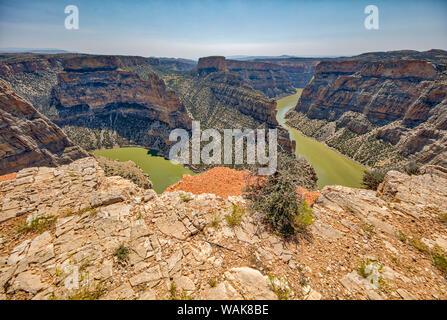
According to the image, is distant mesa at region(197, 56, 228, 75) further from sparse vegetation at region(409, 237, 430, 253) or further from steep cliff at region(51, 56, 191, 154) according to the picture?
sparse vegetation at region(409, 237, 430, 253)

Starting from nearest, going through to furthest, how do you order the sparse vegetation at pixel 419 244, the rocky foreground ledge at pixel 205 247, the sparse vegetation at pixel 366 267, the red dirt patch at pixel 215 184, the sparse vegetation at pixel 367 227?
the rocky foreground ledge at pixel 205 247
the sparse vegetation at pixel 366 267
the sparse vegetation at pixel 419 244
the sparse vegetation at pixel 367 227
the red dirt patch at pixel 215 184

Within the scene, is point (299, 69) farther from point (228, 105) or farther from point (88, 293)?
point (88, 293)

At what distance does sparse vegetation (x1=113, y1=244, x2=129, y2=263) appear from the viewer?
5.46m

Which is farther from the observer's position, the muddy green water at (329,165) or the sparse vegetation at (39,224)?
the muddy green water at (329,165)

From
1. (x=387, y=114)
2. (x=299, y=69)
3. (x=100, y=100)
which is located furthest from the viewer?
(x=299, y=69)

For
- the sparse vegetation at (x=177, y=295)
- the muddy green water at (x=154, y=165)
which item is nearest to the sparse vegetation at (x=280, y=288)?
the sparse vegetation at (x=177, y=295)

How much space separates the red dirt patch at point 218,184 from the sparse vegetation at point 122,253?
637 centimetres

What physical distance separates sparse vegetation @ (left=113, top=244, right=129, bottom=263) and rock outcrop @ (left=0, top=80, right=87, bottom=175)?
35.2m

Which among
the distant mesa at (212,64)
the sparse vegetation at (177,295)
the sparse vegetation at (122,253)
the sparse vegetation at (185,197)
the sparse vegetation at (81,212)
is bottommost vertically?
the sparse vegetation at (177,295)

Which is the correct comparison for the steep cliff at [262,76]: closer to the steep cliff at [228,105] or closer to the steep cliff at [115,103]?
the steep cliff at [228,105]

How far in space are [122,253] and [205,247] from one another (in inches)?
107

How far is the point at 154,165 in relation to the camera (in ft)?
147

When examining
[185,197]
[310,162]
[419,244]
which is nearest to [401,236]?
[419,244]

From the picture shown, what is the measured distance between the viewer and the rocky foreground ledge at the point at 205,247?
468 centimetres
